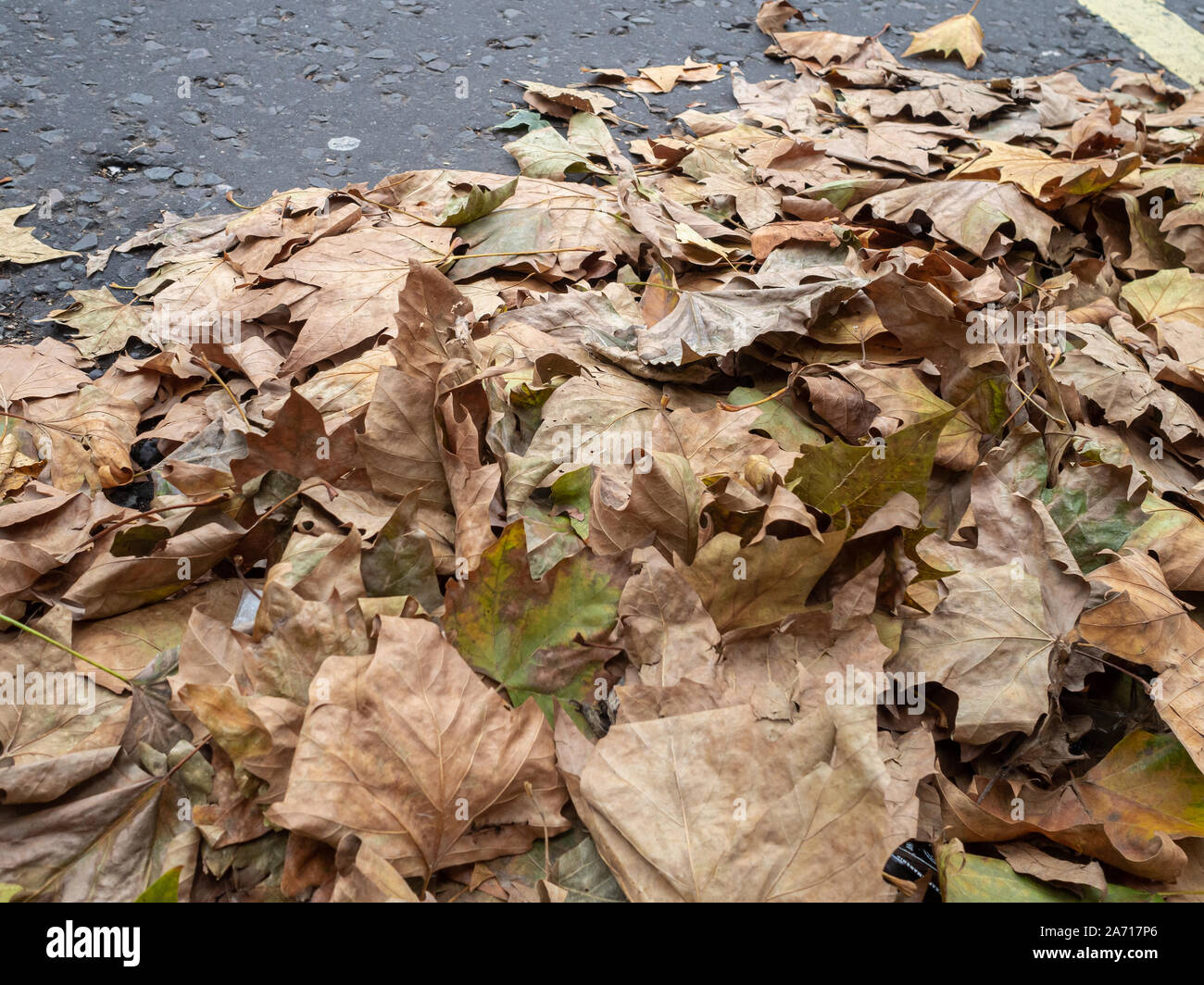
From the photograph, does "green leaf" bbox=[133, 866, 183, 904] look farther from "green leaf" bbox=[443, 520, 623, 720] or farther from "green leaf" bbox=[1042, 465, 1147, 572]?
"green leaf" bbox=[1042, 465, 1147, 572]

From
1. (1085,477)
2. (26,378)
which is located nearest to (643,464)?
(1085,477)

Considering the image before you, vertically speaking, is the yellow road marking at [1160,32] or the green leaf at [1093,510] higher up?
the yellow road marking at [1160,32]

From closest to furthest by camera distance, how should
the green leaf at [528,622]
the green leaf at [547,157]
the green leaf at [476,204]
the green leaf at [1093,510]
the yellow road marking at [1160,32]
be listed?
the green leaf at [528,622]
the green leaf at [1093,510]
the green leaf at [476,204]
the green leaf at [547,157]
the yellow road marking at [1160,32]

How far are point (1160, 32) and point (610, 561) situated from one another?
13.8 feet

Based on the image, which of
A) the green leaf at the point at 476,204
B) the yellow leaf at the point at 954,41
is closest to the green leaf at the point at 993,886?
the green leaf at the point at 476,204

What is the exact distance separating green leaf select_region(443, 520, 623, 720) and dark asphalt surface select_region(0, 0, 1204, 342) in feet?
4.55

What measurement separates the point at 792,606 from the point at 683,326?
2.31 ft

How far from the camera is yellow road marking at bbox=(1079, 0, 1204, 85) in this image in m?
3.67

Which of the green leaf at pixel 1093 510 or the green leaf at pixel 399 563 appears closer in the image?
the green leaf at pixel 399 563

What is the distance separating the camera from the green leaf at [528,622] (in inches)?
47.6

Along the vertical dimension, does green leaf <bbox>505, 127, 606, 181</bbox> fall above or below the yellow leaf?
below

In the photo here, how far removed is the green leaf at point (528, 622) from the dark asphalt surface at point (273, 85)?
1.39 metres

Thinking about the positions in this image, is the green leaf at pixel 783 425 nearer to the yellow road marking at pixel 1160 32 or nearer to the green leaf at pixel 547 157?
the green leaf at pixel 547 157

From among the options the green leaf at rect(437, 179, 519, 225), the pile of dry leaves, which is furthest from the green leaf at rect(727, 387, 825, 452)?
the green leaf at rect(437, 179, 519, 225)
